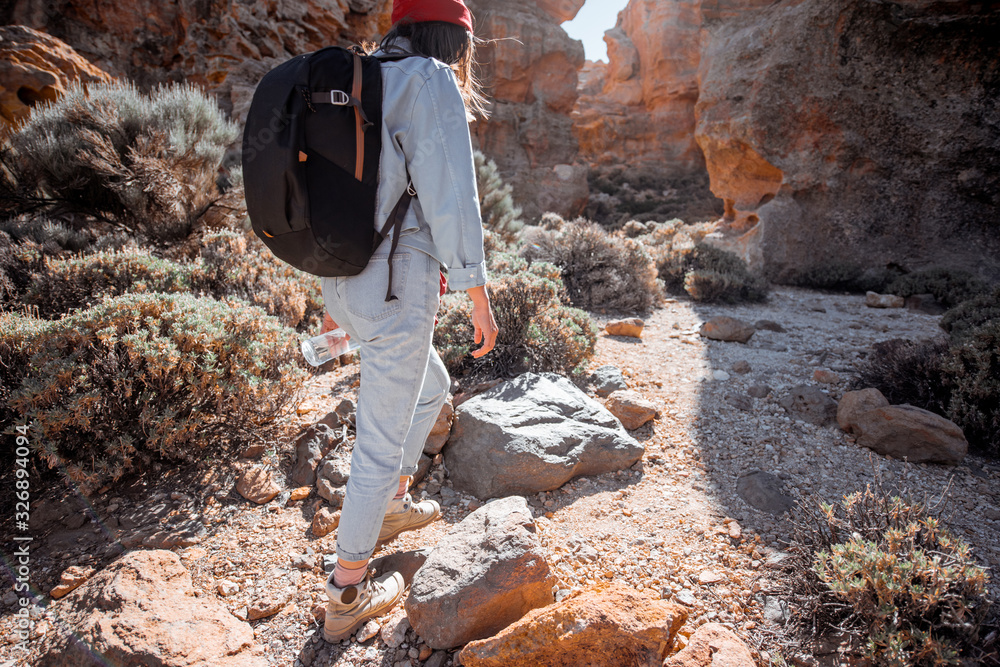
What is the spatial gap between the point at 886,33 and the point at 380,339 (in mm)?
8163

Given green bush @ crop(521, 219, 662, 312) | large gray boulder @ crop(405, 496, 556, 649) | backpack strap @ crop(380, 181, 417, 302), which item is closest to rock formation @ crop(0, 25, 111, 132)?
green bush @ crop(521, 219, 662, 312)

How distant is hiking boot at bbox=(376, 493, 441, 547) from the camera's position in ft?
5.78

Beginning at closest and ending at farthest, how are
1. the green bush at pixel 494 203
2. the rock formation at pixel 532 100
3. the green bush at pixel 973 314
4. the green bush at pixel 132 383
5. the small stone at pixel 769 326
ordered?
the green bush at pixel 132 383
the green bush at pixel 973 314
the small stone at pixel 769 326
the green bush at pixel 494 203
the rock formation at pixel 532 100

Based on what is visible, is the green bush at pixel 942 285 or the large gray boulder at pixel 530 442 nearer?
the large gray boulder at pixel 530 442

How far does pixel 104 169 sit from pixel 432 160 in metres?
5.09

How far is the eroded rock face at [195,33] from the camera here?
10.1 meters

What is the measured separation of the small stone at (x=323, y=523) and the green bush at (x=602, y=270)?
12.6 feet

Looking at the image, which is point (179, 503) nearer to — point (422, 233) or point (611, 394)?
point (422, 233)

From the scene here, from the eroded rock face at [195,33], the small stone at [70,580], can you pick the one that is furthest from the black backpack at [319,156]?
the eroded rock face at [195,33]

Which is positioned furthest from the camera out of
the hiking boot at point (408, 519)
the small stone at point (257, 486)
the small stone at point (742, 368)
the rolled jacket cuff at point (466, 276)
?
the small stone at point (742, 368)

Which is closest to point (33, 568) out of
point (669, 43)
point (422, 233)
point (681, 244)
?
point (422, 233)

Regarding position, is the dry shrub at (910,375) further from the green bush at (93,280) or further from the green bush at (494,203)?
the green bush at (494,203)

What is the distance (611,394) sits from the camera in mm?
2912

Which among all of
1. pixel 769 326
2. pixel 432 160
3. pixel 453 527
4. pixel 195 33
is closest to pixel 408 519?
pixel 453 527
